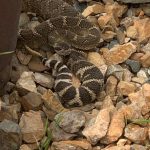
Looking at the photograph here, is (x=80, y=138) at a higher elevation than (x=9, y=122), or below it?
below

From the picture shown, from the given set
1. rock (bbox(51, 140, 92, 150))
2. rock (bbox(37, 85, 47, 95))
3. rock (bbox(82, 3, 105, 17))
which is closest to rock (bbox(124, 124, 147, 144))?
rock (bbox(51, 140, 92, 150))

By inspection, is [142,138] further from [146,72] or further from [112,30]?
[112,30]

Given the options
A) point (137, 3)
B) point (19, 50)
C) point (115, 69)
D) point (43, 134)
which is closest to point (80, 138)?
point (43, 134)

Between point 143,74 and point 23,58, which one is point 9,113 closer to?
point 23,58

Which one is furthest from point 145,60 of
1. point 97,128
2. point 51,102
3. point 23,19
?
point 23,19

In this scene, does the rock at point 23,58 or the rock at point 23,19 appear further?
the rock at point 23,19

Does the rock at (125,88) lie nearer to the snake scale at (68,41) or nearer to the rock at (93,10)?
the snake scale at (68,41)

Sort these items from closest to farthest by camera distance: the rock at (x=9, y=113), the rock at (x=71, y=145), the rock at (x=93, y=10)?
the rock at (x=71, y=145)
the rock at (x=9, y=113)
the rock at (x=93, y=10)

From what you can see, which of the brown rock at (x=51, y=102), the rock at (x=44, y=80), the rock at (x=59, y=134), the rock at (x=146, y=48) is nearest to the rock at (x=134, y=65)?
the rock at (x=146, y=48)
